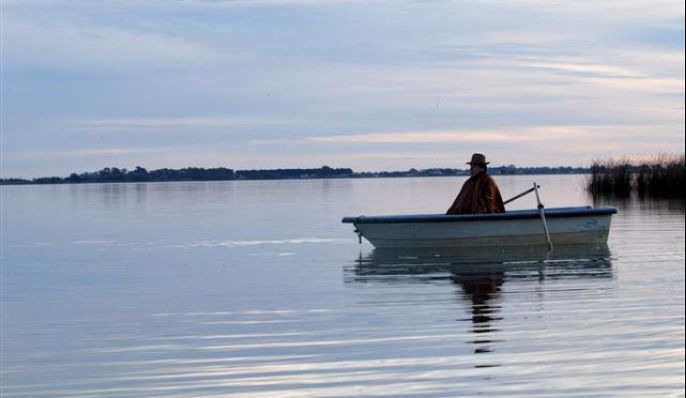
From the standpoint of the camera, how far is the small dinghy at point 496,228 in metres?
19.6

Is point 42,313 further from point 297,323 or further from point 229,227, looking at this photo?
point 229,227

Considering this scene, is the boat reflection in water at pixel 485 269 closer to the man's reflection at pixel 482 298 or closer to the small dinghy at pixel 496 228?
the man's reflection at pixel 482 298

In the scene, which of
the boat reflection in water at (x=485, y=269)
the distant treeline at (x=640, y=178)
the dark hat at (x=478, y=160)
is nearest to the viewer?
the boat reflection in water at (x=485, y=269)

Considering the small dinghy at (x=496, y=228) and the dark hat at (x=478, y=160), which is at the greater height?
the dark hat at (x=478, y=160)

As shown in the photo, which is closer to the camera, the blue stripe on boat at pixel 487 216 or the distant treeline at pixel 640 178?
the blue stripe on boat at pixel 487 216

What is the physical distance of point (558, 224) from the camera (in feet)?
65.2

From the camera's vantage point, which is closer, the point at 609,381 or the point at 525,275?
the point at 609,381

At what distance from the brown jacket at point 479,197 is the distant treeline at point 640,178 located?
22.8m

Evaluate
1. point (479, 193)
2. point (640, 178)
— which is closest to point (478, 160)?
point (479, 193)

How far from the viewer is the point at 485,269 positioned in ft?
54.9

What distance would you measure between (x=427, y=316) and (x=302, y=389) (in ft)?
11.9

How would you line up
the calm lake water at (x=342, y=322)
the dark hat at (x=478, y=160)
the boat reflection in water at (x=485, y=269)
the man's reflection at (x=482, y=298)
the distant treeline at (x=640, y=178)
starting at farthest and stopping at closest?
the distant treeline at (x=640, y=178), the dark hat at (x=478, y=160), the boat reflection in water at (x=485, y=269), the man's reflection at (x=482, y=298), the calm lake water at (x=342, y=322)

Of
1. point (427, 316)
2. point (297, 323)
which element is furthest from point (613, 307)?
point (297, 323)

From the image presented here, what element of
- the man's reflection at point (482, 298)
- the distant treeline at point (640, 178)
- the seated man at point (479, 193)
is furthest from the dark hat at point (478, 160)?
the distant treeline at point (640, 178)
